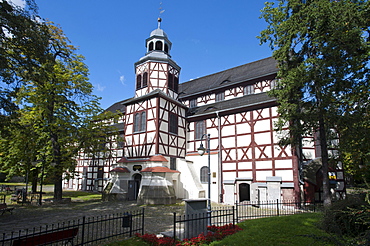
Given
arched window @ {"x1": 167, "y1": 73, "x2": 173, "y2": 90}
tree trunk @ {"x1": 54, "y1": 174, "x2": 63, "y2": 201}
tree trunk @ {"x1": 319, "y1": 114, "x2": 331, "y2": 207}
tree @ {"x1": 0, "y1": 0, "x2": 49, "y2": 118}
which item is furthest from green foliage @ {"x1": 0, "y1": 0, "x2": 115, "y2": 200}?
tree trunk @ {"x1": 319, "y1": 114, "x2": 331, "y2": 207}

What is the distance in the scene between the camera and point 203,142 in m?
22.9

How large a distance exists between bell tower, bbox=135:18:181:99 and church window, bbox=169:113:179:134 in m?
2.39

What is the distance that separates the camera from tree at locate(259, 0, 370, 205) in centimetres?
1192

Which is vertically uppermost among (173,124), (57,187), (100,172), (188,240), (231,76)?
(231,76)

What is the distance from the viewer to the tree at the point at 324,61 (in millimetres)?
11922

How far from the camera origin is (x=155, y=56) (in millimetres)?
24484

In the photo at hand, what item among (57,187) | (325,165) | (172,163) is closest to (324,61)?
(325,165)

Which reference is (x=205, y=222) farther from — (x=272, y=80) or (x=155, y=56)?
(x=155, y=56)

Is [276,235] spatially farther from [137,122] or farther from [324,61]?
[137,122]

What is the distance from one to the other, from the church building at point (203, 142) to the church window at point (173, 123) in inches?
4.1

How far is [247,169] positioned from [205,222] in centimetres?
1195

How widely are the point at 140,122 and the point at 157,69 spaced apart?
5936 mm

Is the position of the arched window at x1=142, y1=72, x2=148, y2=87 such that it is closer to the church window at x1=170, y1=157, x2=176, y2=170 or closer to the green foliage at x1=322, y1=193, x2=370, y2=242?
the church window at x1=170, y1=157, x2=176, y2=170

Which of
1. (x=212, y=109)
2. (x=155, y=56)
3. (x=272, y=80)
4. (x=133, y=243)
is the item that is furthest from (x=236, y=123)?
(x=133, y=243)
